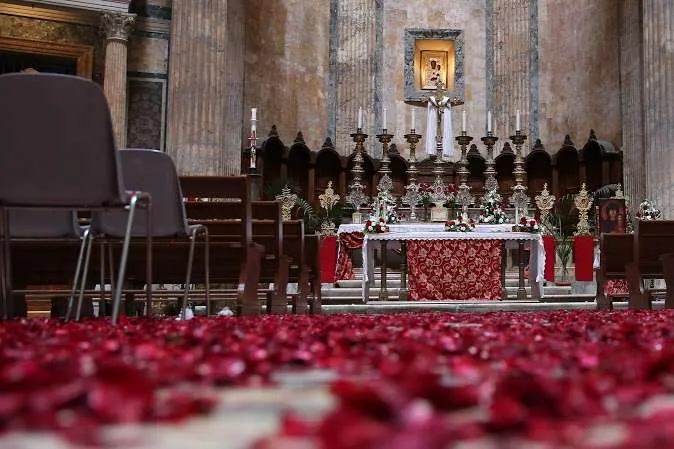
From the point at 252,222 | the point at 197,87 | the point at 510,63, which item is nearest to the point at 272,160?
the point at 197,87

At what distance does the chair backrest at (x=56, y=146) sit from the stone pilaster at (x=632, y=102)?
41.3 feet

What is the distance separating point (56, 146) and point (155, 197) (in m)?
0.86

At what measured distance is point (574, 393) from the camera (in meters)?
0.86

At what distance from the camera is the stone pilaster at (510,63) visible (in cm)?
1617

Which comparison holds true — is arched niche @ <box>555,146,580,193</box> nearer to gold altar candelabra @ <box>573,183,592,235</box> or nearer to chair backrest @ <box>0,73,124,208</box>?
gold altar candelabra @ <box>573,183,592,235</box>

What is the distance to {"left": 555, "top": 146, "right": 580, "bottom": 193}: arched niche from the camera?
15.2 m

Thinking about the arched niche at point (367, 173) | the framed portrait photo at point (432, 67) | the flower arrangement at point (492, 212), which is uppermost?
the framed portrait photo at point (432, 67)

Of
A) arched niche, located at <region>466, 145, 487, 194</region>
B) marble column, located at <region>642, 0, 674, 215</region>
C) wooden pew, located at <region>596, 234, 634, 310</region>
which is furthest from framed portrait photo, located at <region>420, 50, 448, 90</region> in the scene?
wooden pew, located at <region>596, 234, 634, 310</region>

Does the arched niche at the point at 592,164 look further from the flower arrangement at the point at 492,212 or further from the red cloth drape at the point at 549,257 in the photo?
the flower arrangement at the point at 492,212

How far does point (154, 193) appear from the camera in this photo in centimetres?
345

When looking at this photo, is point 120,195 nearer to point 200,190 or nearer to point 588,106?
point 200,190

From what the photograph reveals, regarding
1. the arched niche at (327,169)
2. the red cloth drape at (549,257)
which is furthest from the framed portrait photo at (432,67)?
the red cloth drape at (549,257)

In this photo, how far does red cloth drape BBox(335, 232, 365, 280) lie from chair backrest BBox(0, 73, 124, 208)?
254 inches

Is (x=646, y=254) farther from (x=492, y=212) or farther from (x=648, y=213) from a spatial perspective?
(x=648, y=213)
